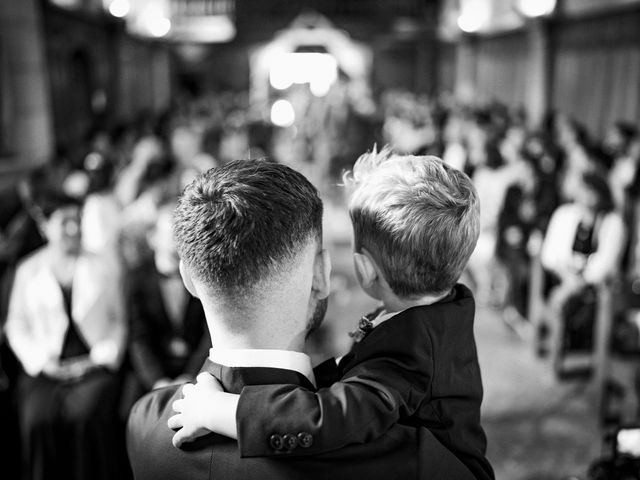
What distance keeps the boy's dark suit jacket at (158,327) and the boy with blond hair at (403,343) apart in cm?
226

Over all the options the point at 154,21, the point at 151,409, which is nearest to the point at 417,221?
the point at 151,409

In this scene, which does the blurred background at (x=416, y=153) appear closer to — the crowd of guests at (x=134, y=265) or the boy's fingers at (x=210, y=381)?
the crowd of guests at (x=134, y=265)

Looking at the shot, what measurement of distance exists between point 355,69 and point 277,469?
2452cm

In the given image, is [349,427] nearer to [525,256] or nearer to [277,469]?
[277,469]

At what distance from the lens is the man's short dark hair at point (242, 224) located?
3.82 ft

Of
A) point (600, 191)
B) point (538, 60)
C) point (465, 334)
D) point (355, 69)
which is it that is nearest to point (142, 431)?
point (465, 334)

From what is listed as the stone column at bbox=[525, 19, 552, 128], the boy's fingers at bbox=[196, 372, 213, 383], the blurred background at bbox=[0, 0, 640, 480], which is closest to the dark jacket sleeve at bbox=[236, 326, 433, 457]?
the boy's fingers at bbox=[196, 372, 213, 383]

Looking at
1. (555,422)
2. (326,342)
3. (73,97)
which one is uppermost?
(73,97)

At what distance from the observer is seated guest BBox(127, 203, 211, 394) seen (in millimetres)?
3535

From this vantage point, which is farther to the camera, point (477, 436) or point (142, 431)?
point (477, 436)

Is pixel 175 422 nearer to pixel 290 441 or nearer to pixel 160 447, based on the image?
pixel 160 447

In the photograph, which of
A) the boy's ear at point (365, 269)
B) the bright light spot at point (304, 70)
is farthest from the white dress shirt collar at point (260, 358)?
the bright light spot at point (304, 70)

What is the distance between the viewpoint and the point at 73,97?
35.8ft

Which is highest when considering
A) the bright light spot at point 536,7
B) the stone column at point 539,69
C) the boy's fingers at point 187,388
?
the bright light spot at point 536,7
